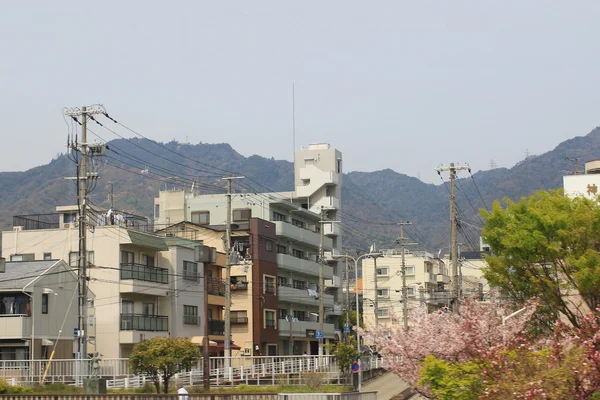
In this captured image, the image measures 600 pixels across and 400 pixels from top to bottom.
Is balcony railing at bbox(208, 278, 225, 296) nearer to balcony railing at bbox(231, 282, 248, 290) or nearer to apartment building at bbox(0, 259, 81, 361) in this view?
balcony railing at bbox(231, 282, 248, 290)

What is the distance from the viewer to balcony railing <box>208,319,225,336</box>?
69125 mm

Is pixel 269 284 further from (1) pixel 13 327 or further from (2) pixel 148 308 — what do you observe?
(1) pixel 13 327

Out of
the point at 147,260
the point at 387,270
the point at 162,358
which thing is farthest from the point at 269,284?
the point at 387,270

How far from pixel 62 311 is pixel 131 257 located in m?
8.13

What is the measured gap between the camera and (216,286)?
71375 mm

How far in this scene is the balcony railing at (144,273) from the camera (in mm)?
58875

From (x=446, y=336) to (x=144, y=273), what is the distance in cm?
3170

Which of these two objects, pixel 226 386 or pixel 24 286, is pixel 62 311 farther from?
pixel 226 386

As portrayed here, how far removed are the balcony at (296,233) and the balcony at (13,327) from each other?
113 ft

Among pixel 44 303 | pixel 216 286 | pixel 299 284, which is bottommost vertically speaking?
pixel 44 303

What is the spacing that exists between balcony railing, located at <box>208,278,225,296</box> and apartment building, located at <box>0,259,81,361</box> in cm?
1667

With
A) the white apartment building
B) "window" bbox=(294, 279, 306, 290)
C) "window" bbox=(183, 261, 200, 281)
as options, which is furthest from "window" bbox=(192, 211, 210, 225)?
"window" bbox=(183, 261, 200, 281)

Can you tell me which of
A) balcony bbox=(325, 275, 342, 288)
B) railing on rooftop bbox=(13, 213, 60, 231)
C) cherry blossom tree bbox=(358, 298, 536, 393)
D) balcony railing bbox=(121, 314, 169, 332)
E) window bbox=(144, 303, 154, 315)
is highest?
railing on rooftop bbox=(13, 213, 60, 231)

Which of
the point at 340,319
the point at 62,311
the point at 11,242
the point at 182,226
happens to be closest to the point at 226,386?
the point at 62,311
